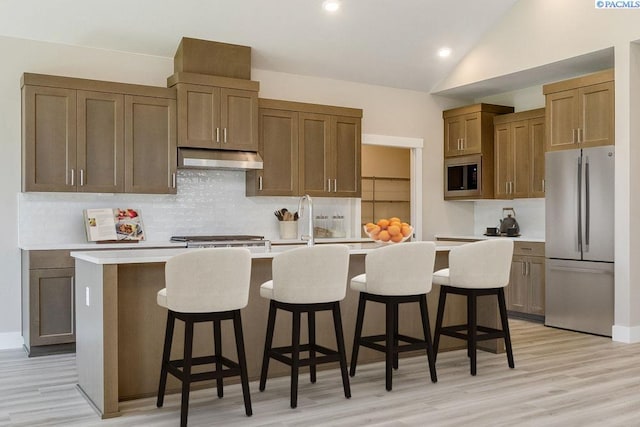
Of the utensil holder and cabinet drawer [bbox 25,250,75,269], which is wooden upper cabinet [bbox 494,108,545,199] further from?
cabinet drawer [bbox 25,250,75,269]

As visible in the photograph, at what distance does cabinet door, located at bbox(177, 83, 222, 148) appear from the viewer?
19.3 ft

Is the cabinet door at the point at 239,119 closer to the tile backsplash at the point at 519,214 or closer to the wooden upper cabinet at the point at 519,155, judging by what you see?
the wooden upper cabinet at the point at 519,155

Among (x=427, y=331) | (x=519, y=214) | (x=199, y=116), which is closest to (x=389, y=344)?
(x=427, y=331)

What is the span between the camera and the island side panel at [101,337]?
3.50m

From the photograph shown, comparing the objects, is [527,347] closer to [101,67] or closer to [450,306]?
[450,306]

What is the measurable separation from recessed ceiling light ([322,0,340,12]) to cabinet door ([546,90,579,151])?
2.31 m

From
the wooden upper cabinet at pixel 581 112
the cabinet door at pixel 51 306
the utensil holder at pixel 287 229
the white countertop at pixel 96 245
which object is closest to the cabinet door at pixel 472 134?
the wooden upper cabinet at pixel 581 112

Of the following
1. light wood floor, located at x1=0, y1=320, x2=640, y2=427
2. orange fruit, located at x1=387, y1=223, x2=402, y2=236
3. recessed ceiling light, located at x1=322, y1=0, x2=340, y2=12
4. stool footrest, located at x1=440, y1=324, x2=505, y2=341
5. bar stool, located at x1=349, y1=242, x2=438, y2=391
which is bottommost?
light wood floor, located at x1=0, y1=320, x2=640, y2=427

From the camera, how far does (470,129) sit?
7691 millimetres

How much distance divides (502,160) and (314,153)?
2321mm

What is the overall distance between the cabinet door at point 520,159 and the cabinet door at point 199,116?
3.44 meters

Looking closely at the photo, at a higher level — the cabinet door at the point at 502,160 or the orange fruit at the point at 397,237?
the cabinet door at the point at 502,160

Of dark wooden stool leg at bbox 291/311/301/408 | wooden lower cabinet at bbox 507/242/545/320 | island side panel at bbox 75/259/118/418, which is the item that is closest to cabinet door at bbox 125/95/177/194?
island side panel at bbox 75/259/118/418

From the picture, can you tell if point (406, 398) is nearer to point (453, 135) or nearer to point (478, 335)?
point (478, 335)
